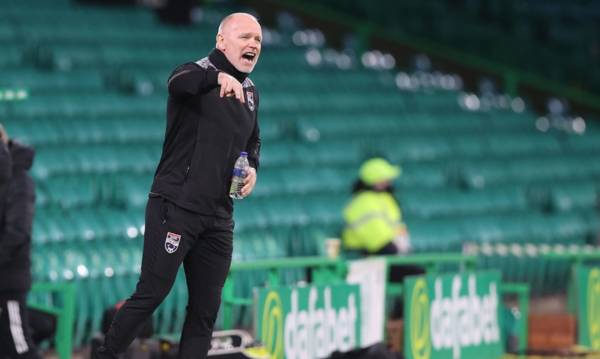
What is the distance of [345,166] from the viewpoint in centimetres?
1464

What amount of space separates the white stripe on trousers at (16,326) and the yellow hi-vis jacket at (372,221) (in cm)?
472

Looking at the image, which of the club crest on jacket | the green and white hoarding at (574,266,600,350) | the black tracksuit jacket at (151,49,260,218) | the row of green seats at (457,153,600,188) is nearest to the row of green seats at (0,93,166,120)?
the row of green seats at (457,153,600,188)

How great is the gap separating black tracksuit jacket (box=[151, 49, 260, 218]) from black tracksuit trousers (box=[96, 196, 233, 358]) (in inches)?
2.5

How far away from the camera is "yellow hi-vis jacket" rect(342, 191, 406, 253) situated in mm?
11695

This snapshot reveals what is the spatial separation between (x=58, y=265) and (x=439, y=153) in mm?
6491

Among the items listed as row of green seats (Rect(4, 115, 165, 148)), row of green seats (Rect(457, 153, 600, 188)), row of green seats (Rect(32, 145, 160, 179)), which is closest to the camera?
row of green seats (Rect(32, 145, 160, 179))

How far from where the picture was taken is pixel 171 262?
19.5ft

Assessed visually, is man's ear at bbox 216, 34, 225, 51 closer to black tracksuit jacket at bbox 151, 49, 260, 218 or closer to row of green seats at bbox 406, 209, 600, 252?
black tracksuit jacket at bbox 151, 49, 260, 218

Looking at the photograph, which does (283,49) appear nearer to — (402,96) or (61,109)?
(402,96)

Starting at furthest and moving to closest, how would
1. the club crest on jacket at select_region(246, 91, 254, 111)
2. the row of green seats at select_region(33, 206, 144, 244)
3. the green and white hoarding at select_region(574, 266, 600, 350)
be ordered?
1. the green and white hoarding at select_region(574, 266, 600, 350)
2. the row of green seats at select_region(33, 206, 144, 244)
3. the club crest on jacket at select_region(246, 91, 254, 111)

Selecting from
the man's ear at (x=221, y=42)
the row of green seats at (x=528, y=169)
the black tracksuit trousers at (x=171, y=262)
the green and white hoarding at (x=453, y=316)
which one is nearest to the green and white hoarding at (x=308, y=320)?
the green and white hoarding at (x=453, y=316)

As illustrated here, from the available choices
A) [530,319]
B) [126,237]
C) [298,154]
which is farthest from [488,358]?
[298,154]

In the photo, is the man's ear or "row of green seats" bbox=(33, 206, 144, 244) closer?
the man's ear

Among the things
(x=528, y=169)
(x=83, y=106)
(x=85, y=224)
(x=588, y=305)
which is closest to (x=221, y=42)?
(x=85, y=224)
